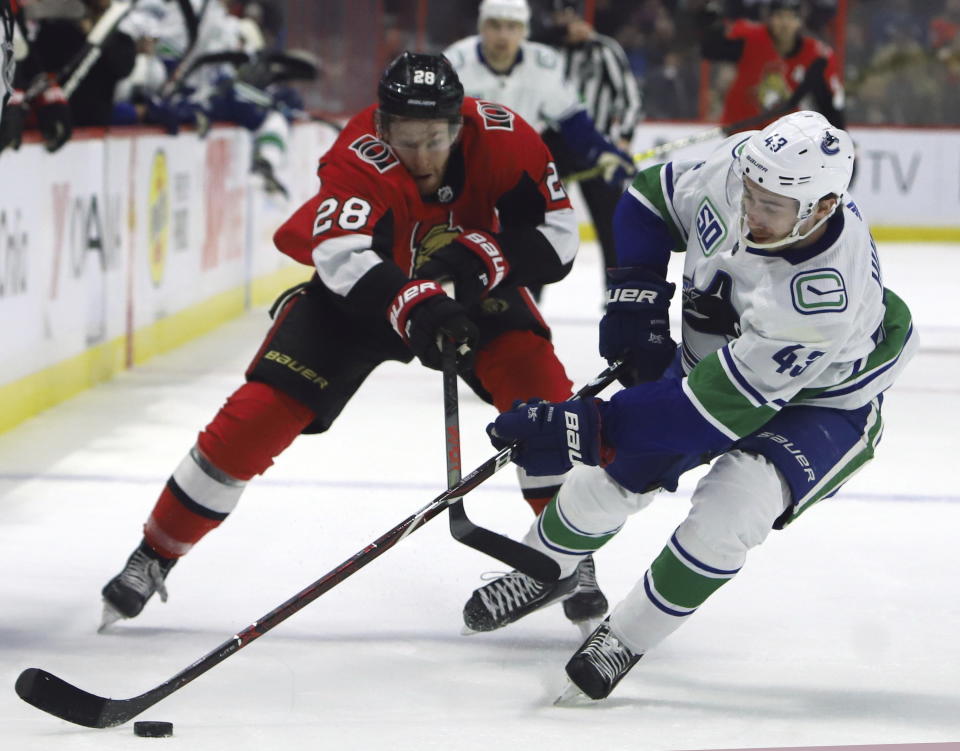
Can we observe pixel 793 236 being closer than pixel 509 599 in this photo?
Yes

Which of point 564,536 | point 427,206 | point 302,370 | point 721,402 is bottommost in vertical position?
point 564,536

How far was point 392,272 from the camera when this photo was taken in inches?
105

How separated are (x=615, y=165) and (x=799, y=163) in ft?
11.8

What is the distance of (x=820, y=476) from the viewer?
2496 mm

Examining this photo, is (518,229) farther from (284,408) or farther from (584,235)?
(584,235)

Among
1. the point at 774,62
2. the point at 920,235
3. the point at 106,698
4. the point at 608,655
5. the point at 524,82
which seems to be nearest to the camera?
the point at 106,698

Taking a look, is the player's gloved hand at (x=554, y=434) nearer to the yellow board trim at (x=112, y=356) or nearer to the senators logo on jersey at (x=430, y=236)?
the senators logo on jersey at (x=430, y=236)

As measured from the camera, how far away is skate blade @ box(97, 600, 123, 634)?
2.86 m

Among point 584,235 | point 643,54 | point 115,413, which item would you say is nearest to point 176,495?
point 115,413

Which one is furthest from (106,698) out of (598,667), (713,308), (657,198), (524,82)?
(524,82)

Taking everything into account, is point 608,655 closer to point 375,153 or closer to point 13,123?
point 375,153

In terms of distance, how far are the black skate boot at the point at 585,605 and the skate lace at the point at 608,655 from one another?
352mm

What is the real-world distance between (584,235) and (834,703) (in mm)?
8650

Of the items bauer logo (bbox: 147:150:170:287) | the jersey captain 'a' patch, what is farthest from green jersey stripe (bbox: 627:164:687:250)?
bauer logo (bbox: 147:150:170:287)
